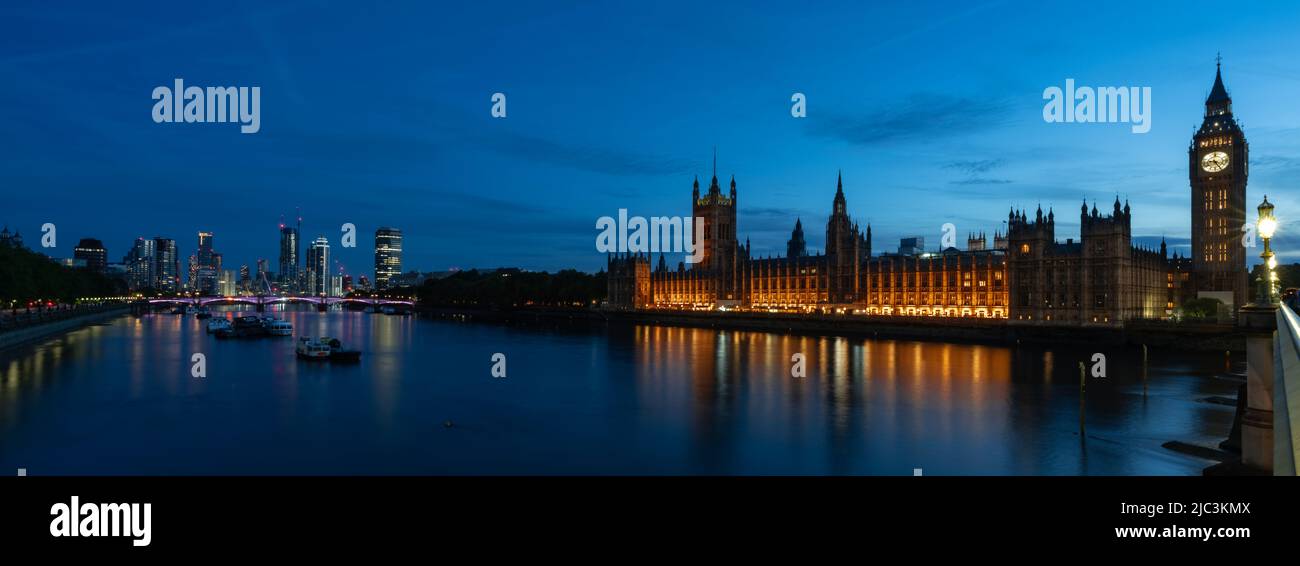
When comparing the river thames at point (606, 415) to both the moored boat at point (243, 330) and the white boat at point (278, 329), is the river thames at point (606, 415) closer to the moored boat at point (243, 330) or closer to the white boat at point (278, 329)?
the moored boat at point (243, 330)

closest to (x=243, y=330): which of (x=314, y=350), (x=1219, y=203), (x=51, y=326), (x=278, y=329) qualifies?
(x=278, y=329)

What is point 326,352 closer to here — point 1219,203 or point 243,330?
point 243,330

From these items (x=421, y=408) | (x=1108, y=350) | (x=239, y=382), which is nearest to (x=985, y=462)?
(x=421, y=408)

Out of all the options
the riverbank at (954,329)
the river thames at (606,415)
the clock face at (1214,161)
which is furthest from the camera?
the clock face at (1214,161)

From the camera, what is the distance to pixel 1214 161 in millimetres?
97562

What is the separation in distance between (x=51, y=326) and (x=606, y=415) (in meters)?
82.7

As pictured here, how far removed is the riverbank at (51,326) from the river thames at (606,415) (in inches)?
130

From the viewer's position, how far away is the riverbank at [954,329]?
6912cm

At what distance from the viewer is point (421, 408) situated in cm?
4041

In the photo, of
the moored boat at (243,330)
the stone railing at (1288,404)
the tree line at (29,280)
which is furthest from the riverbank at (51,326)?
the stone railing at (1288,404)

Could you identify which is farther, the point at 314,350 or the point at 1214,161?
the point at 1214,161

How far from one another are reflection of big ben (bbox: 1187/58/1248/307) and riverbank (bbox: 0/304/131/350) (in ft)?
442
